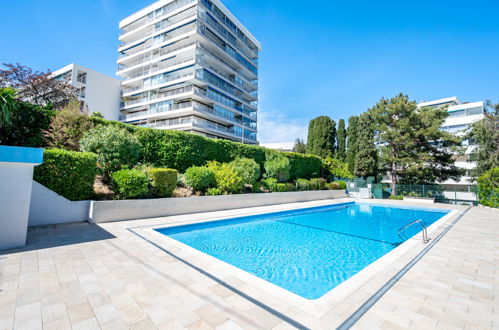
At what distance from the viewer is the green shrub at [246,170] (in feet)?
46.0

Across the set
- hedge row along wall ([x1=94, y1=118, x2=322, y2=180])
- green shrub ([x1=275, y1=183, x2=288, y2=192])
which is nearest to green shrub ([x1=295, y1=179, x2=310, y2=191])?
green shrub ([x1=275, y1=183, x2=288, y2=192])

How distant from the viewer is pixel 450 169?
72.6 ft

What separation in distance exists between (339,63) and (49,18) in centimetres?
1972

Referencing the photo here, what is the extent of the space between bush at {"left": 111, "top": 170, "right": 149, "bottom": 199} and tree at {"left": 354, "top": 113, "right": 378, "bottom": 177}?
987 inches

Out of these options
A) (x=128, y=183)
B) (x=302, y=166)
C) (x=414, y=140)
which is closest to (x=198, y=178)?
(x=128, y=183)

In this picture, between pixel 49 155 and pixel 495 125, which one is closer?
pixel 49 155

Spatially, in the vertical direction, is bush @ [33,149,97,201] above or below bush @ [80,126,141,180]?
below

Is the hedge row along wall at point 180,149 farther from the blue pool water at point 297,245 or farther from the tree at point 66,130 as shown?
the blue pool water at point 297,245

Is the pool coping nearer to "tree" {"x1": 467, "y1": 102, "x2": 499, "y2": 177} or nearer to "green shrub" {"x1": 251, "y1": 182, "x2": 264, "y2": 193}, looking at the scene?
"green shrub" {"x1": 251, "y1": 182, "x2": 264, "y2": 193}

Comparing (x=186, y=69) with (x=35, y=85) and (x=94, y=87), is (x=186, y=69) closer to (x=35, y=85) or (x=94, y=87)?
(x=94, y=87)

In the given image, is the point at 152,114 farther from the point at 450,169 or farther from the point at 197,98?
the point at 450,169

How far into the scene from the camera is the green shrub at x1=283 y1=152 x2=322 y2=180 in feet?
68.3

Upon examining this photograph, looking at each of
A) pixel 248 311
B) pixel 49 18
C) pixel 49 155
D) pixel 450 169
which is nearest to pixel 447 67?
pixel 450 169

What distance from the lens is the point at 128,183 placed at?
335 inches
